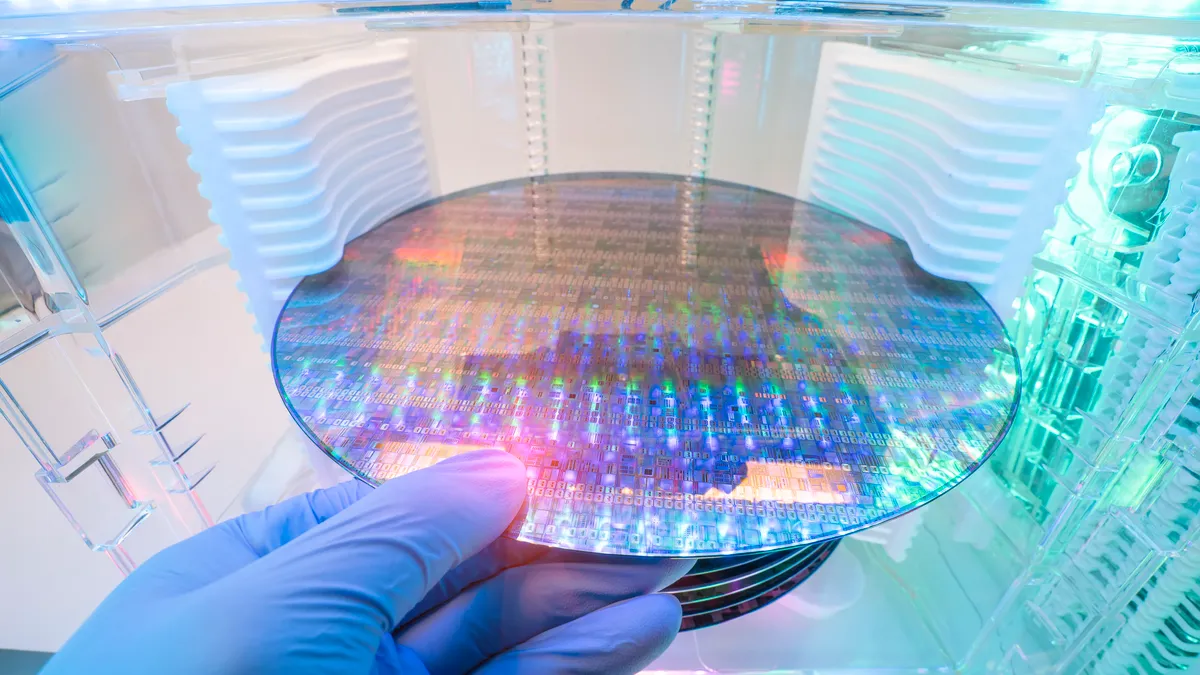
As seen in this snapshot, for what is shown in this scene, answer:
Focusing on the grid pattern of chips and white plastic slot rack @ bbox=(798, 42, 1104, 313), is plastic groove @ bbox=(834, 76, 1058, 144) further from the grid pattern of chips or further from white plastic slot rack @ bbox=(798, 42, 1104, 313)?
the grid pattern of chips

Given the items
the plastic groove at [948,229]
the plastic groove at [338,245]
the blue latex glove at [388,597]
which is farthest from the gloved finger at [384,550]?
the plastic groove at [948,229]

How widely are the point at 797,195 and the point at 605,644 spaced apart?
162cm

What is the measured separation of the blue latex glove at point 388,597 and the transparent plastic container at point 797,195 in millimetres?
450

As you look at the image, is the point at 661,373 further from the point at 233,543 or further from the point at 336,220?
the point at 336,220

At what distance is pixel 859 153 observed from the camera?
170 cm

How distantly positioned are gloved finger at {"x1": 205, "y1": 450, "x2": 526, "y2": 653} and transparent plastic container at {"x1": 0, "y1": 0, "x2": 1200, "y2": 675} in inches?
23.8

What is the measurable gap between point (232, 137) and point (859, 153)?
1.56 meters

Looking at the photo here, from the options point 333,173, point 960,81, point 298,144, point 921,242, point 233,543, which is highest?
point 960,81

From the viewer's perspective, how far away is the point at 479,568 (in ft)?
3.33

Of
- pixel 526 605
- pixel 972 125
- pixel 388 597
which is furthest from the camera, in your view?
pixel 972 125

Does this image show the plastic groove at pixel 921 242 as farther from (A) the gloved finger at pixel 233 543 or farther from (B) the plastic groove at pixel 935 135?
(A) the gloved finger at pixel 233 543

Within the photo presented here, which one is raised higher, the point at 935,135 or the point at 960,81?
the point at 960,81

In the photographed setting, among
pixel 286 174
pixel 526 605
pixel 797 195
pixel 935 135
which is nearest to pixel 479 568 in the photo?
pixel 526 605

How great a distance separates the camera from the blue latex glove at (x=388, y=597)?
2.21 ft
